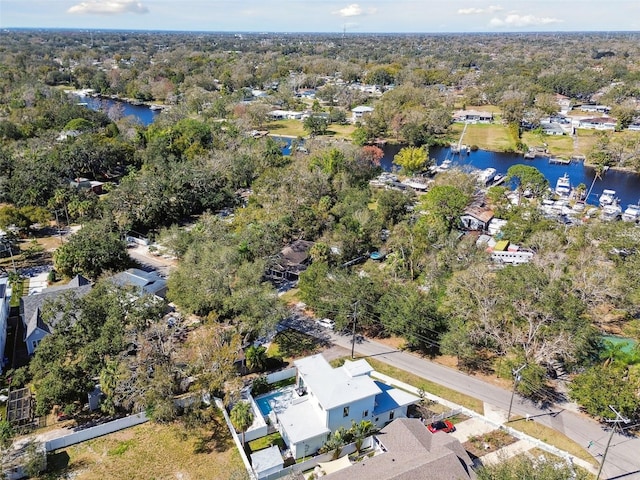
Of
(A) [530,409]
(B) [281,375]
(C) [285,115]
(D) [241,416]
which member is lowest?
(A) [530,409]

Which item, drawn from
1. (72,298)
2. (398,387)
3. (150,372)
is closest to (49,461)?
(150,372)

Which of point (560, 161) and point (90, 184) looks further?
point (560, 161)

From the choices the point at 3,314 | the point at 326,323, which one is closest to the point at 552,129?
the point at 326,323

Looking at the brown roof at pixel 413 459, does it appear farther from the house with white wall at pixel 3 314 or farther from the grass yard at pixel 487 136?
the grass yard at pixel 487 136

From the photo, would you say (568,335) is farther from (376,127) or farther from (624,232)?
(376,127)

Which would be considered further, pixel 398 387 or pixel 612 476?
pixel 398 387

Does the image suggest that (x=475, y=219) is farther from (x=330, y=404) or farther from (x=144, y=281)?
(x=144, y=281)

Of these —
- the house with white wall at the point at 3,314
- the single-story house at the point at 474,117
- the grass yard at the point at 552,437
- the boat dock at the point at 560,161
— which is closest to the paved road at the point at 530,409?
the grass yard at the point at 552,437
